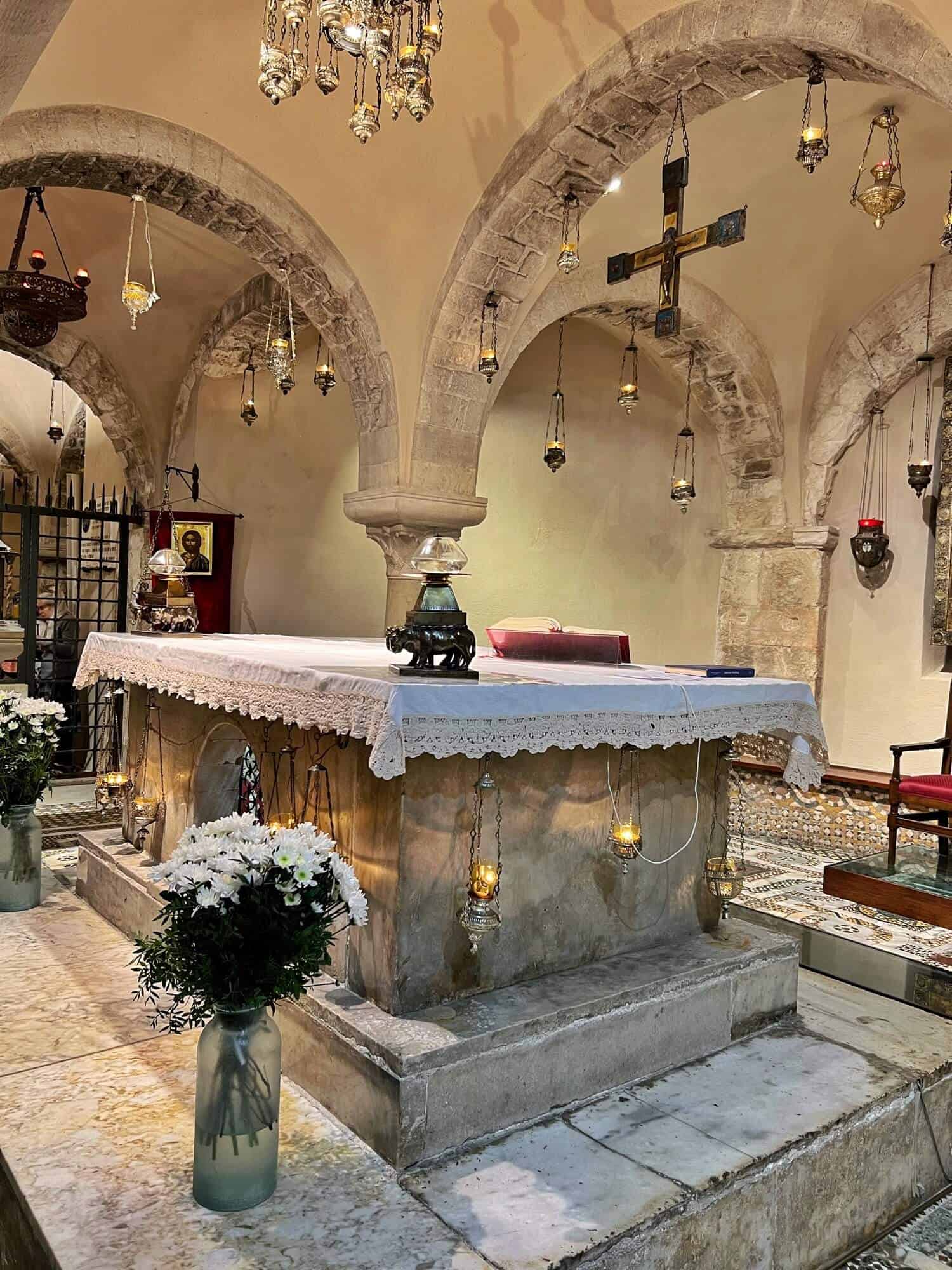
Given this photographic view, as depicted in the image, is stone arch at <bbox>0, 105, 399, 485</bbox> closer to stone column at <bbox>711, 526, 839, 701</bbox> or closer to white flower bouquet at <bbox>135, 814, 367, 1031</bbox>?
stone column at <bbox>711, 526, 839, 701</bbox>

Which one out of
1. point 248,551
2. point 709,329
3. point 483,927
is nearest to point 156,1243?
point 483,927

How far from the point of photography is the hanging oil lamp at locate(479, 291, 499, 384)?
5.70 meters

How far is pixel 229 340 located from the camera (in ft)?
27.7

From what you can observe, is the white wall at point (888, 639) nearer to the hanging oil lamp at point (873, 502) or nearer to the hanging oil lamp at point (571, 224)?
the hanging oil lamp at point (873, 502)

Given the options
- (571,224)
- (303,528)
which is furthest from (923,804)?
(303,528)

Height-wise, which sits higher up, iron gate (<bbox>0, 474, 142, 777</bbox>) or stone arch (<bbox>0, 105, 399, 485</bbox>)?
stone arch (<bbox>0, 105, 399, 485</bbox>)

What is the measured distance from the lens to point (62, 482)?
13.0 metres

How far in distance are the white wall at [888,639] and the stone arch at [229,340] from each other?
517cm

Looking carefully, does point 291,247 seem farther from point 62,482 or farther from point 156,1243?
point 62,482

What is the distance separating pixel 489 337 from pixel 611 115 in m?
1.55

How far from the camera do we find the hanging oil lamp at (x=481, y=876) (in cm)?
263

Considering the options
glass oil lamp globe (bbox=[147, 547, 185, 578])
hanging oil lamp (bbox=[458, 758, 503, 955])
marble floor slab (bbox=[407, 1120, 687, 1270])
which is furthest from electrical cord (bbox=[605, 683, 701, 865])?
glass oil lamp globe (bbox=[147, 547, 185, 578])

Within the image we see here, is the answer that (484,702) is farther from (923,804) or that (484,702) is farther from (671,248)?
(923,804)

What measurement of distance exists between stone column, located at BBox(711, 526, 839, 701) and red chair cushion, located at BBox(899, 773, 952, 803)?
226cm
